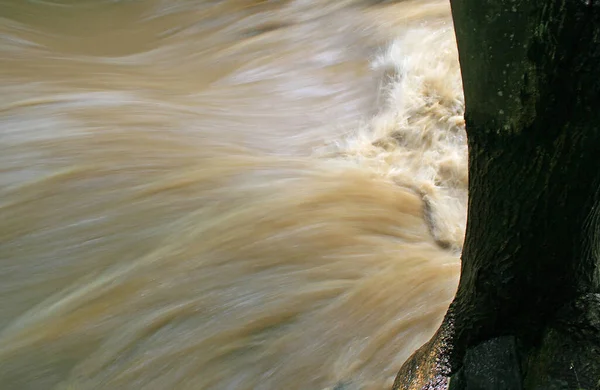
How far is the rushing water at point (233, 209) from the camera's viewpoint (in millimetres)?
2209

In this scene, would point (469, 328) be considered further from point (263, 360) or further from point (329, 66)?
point (329, 66)

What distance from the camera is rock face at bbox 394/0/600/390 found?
1.18 m

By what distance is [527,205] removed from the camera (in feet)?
4.56

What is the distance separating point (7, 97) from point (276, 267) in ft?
6.05

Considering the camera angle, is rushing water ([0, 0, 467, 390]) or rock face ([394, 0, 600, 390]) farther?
rushing water ([0, 0, 467, 390])

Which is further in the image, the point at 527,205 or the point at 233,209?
the point at 233,209

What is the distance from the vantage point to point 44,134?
3.15 meters

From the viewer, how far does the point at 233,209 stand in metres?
2.76

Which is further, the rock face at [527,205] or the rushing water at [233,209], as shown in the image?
the rushing water at [233,209]

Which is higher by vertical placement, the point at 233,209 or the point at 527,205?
the point at 527,205

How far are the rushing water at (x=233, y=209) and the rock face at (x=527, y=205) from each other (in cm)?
59

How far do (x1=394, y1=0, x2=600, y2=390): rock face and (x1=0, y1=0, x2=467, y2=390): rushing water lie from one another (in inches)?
23.1

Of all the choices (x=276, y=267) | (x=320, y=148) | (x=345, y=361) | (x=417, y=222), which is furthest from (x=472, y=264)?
(x=320, y=148)

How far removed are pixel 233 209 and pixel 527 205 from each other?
153 cm
